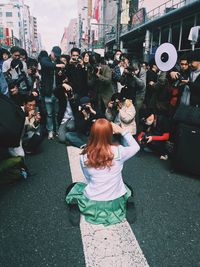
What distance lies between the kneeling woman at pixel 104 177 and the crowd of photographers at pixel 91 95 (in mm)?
1542

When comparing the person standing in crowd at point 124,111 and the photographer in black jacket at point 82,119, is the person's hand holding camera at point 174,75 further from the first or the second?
the photographer in black jacket at point 82,119

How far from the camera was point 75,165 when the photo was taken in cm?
417

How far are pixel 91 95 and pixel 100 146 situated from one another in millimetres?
4153

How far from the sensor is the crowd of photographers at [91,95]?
446 centimetres

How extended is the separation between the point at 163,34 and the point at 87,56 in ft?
37.4

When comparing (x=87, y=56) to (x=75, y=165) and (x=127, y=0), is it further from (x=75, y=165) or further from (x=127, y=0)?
(x=127, y=0)

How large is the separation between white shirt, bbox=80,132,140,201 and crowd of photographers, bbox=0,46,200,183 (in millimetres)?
1554

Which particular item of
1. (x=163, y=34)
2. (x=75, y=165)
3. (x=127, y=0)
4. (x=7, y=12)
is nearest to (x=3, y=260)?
(x=75, y=165)

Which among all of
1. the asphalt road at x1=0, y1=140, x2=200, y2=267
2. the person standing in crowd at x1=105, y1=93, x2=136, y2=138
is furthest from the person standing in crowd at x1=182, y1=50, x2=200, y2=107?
the person standing in crowd at x1=105, y1=93, x2=136, y2=138

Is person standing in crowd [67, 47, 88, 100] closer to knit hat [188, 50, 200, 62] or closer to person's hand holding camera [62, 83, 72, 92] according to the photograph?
person's hand holding camera [62, 83, 72, 92]

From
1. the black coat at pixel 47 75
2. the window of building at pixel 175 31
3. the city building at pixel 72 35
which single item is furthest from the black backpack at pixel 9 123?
the city building at pixel 72 35

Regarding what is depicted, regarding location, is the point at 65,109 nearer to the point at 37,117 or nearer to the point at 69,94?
the point at 69,94

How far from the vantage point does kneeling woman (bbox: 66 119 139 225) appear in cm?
246

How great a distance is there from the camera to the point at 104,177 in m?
2.58
